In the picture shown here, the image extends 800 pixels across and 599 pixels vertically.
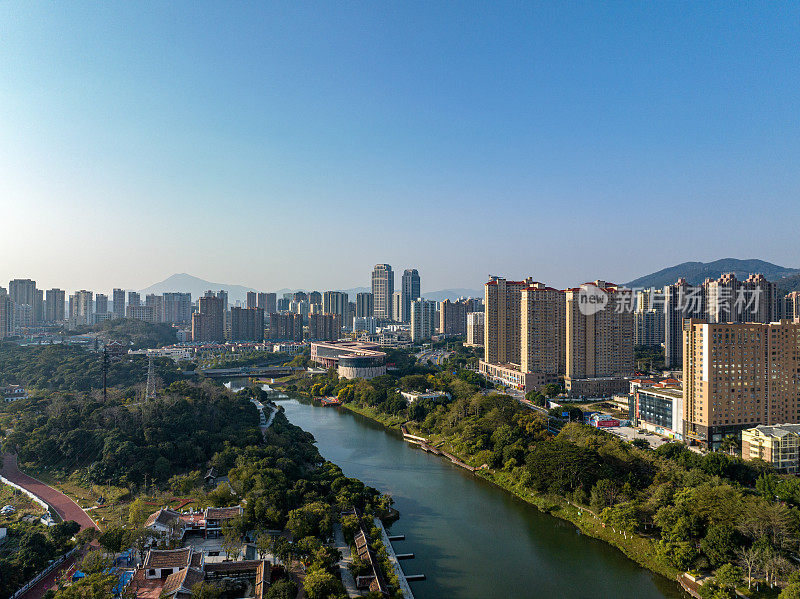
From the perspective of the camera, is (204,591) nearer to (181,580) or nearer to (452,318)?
(181,580)

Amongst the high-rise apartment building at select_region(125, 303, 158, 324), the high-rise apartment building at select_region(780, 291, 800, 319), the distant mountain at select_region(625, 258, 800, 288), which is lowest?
the high-rise apartment building at select_region(125, 303, 158, 324)

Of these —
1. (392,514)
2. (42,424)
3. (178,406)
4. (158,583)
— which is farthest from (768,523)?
(42,424)

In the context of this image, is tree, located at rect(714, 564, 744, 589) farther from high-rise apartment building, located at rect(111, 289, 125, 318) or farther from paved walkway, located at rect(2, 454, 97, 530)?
high-rise apartment building, located at rect(111, 289, 125, 318)

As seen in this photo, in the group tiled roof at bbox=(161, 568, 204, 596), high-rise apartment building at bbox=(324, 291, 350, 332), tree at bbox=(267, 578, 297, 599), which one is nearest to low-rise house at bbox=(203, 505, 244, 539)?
tiled roof at bbox=(161, 568, 204, 596)

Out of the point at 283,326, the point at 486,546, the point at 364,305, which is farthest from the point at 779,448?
the point at 364,305

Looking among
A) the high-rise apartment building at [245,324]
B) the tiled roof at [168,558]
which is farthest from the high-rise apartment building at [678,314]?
the high-rise apartment building at [245,324]
